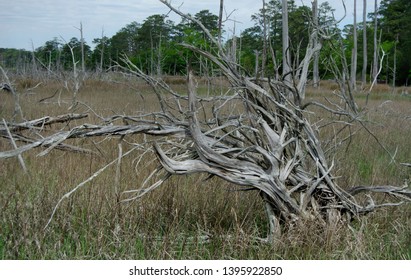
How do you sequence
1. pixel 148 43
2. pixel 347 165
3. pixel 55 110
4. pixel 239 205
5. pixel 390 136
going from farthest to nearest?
pixel 148 43
pixel 55 110
pixel 390 136
pixel 347 165
pixel 239 205

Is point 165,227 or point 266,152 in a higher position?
point 266,152

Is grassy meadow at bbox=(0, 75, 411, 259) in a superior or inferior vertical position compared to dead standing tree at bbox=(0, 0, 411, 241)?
inferior

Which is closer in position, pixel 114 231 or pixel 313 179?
pixel 114 231

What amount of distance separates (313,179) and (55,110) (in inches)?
267

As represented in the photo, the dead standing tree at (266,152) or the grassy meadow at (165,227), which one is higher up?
the dead standing tree at (266,152)

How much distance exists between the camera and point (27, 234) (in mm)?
3008

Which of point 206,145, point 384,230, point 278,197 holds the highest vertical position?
point 206,145

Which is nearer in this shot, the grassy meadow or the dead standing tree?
the grassy meadow

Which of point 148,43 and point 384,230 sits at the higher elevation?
point 148,43

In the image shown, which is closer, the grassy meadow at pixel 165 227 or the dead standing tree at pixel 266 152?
the grassy meadow at pixel 165 227

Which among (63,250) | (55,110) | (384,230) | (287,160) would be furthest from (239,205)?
(55,110)

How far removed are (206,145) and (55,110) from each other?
6.64 m

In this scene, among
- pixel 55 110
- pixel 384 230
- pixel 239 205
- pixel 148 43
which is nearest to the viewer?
pixel 384 230

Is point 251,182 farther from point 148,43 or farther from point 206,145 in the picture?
point 148,43
